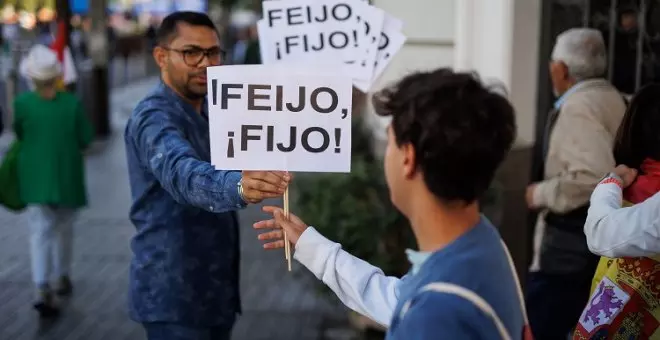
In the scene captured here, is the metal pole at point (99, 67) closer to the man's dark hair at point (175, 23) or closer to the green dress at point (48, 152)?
the green dress at point (48, 152)

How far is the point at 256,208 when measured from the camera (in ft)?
34.5

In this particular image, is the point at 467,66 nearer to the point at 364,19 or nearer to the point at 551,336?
the point at 364,19

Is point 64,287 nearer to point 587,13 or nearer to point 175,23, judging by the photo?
point 175,23

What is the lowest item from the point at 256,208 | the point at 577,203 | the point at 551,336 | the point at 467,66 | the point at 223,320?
the point at 256,208

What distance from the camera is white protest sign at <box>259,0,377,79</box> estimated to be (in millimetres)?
4336

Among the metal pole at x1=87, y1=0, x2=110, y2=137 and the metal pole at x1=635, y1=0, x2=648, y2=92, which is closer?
the metal pole at x1=635, y1=0, x2=648, y2=92

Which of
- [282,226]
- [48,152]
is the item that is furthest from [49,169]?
[282,226]

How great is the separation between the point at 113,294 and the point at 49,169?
1.02 metres

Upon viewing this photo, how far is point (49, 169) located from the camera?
6.67 metres

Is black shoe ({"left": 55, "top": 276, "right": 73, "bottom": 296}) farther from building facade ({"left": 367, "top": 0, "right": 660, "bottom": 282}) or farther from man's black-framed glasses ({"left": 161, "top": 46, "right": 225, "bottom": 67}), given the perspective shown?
man's black-framed glasses ({"left": 161, "top": 46, "right": 225, "bottom": 67})

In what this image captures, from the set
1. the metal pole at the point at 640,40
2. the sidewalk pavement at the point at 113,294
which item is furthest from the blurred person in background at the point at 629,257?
the sidewalk pavement at the point at 113,294

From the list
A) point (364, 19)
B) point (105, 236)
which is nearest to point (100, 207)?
point (105, 236)

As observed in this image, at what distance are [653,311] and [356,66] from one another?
74.6 inches

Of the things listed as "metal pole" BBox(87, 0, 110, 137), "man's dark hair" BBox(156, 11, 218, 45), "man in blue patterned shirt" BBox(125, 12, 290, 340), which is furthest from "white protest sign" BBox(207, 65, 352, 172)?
"metal pole" BBox(87, 0, 110, 137)
